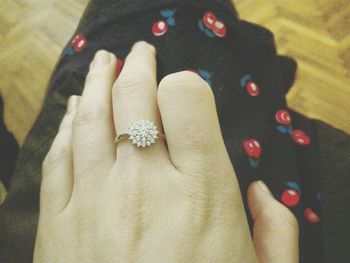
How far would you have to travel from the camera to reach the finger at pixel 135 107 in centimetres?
44

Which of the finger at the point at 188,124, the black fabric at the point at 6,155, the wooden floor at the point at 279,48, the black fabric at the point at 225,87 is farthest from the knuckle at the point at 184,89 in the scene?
the wooden floor at the point at 279,48

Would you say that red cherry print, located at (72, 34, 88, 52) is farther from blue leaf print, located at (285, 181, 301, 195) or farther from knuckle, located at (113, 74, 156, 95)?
blue leaf print, located at (285, 181, 301, 195)

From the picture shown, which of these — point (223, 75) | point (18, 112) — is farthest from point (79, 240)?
point (18, 112)

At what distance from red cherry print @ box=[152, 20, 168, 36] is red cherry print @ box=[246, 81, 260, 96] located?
21 centimetres

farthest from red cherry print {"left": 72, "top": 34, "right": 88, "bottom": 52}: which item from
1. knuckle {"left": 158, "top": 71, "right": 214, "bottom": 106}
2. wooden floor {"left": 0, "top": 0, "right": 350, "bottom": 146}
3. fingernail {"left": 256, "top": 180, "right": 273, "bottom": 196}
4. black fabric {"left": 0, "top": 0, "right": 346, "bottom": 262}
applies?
wooden floor {"left": 0, "top": 0, "right": 350, "bottom": 146}

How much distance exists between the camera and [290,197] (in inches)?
24.3

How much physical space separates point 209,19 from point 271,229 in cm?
43

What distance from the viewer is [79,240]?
1.38 ft

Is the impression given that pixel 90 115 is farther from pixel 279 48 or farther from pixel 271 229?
pixel 279 48

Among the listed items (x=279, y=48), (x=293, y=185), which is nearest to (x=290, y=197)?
(x=293, y=185)

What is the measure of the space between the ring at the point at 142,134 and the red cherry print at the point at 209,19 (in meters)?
0.33

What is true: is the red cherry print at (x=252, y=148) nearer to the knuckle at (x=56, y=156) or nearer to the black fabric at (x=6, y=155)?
the knuckle at (x=56, y=156)

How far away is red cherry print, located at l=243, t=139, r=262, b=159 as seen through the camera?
625 mm

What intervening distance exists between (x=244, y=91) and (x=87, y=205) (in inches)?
16.1
